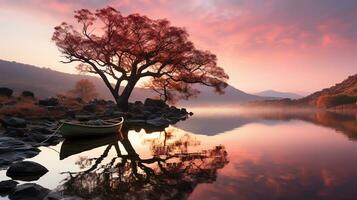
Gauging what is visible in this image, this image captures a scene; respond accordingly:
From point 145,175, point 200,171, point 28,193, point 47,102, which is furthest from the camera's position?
point 47,102

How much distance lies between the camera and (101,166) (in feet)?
56.2

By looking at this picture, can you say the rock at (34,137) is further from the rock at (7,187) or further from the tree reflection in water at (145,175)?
the rock at (7,187)

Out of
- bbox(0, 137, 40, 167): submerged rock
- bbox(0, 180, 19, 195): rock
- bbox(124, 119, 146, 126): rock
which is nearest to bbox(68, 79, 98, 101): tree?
bbox(124, 119, 146, 126): rock

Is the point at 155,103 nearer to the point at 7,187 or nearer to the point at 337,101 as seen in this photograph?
the point at 7,187

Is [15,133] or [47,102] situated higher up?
[47,102]

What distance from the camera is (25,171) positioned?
14.8 meters

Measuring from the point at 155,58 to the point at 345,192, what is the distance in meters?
46.1

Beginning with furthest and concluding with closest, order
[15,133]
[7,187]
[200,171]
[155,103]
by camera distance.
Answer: [155,103], [15,133], [200,171], [7,187]

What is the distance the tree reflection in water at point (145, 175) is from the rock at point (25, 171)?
1494mm

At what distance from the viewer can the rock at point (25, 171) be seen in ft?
47.3

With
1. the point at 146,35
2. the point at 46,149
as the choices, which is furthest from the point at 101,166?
the point at 146,35

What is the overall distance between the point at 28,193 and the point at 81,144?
46.2ft

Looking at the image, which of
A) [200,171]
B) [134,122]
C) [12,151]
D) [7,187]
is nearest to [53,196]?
[7,187]

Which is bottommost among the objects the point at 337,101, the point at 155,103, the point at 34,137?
the point at 34,137
